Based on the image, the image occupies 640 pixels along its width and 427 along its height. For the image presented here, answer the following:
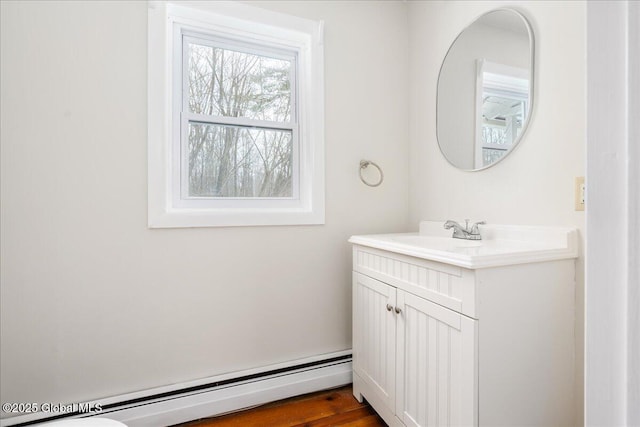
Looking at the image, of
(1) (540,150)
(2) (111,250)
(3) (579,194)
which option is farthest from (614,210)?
(2) (111,250)

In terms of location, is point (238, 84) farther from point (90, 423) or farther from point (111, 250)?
point (90, 423)

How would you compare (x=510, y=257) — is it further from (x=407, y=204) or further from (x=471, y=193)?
(x=407, y=204)

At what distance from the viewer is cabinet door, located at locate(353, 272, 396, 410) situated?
1464mm

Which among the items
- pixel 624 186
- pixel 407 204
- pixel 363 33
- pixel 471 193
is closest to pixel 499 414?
pixel 471 193

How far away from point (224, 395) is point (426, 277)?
1.19 metres

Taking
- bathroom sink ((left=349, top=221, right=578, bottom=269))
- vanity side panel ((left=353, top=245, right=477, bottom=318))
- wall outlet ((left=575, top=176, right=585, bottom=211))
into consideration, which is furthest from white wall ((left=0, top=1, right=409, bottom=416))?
wall outlet ((left=575, top=176, right=585, bottom=211))

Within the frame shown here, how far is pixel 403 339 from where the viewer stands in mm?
1382

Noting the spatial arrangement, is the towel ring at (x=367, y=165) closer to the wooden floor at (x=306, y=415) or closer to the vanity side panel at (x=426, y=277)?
the vanity side panel at (x=426, y=277)

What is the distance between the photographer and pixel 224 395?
65.9 inches

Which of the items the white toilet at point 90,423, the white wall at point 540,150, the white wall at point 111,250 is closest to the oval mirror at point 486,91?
the white wall at point 540,150

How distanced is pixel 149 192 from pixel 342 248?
1.07m

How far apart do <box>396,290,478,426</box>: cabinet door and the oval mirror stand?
2.65 ft

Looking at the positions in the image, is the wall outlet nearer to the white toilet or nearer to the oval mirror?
the oval mirror

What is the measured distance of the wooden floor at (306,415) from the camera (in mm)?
→ 1582
